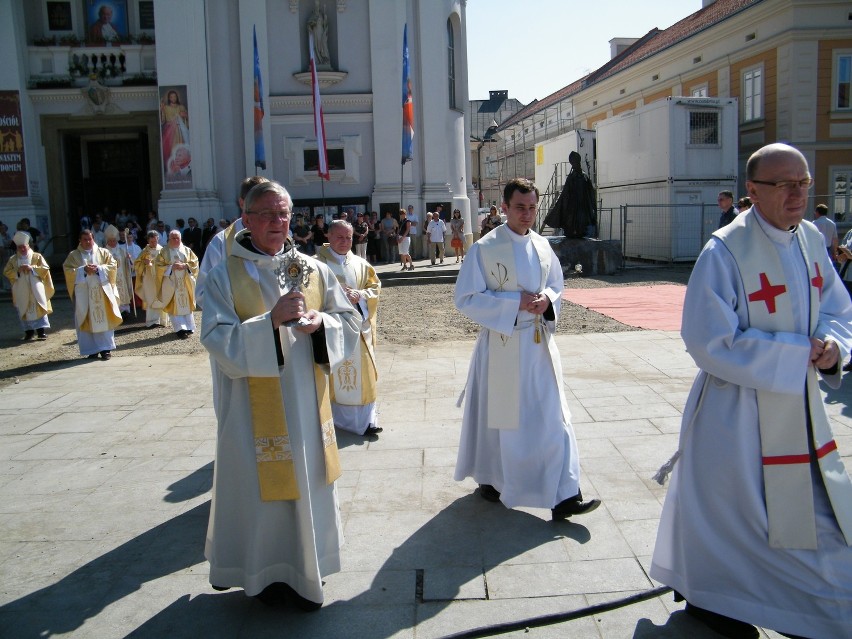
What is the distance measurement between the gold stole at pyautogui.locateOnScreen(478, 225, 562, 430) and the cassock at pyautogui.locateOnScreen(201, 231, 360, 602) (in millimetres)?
1381

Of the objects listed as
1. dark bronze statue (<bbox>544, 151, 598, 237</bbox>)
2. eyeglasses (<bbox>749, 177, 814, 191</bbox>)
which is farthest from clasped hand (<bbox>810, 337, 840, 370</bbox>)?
Answer: dark bronze statue (<bbox>544, 151, 598, 237</bbox>)

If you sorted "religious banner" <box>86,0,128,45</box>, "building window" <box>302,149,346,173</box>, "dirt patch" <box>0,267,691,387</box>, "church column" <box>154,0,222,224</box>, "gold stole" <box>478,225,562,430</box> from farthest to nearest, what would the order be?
"building window" <box>302,149,346,173</box>
"religious banner" <box>86,0,128,45</box>
"church column" <box>154,0,222,224</box>
"dirt patch" <box>0,267,691,387</box>
"gold stole" <box>478,225,562,430</box>

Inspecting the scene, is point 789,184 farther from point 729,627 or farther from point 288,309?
point 288,309

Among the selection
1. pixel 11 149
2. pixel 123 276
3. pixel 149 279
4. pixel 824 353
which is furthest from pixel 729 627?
pixel 11 149

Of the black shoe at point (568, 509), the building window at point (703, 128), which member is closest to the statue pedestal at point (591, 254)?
the building window at point (703, 128)

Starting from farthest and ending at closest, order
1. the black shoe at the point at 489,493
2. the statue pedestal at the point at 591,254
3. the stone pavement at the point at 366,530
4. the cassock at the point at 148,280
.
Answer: the statue pedestal at the point at 591,254 < the cassock at the point at 148,280 < the black shoe at the point at 489,493 < the stone pavement at the point at 366,530

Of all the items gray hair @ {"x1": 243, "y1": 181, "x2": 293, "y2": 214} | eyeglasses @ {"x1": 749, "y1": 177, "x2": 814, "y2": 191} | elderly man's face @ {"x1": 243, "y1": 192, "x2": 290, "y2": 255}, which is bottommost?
elderly man's face @ {"x1": 243, "y1": 192, "x2": 290, "y2": 255}

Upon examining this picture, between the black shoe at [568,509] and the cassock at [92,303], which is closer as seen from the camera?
the black shoe at [568,509]

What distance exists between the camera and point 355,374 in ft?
21.1

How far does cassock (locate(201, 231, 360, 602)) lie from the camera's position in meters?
→ 3.39

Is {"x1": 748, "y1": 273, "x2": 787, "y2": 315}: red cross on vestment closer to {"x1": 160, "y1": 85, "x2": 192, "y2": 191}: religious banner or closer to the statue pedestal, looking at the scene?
the statue pedestal

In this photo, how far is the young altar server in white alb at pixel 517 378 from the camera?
4.50 meters

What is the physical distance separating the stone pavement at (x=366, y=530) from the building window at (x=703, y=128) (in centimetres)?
1560

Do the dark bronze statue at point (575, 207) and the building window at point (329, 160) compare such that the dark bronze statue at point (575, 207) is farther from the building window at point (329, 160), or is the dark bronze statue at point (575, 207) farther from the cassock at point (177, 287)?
the cassock at point (177, 287)
